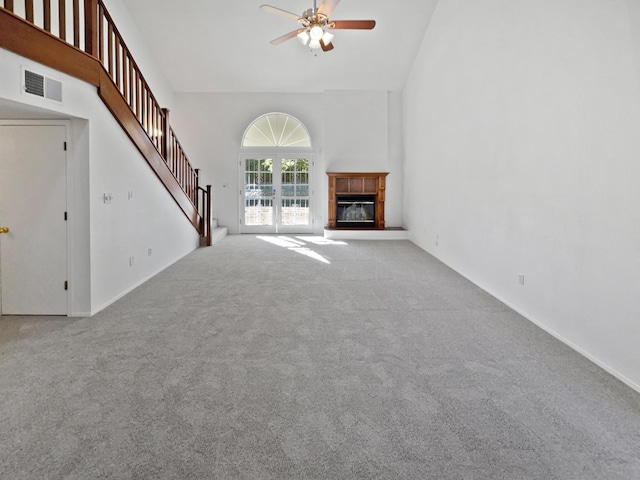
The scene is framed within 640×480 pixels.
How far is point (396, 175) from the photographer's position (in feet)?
34.7

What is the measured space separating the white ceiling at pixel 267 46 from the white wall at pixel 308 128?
0.88 feet

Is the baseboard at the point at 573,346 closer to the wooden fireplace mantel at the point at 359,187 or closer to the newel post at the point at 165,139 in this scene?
the newel post at the point at 165,139

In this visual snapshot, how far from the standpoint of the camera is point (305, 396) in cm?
246

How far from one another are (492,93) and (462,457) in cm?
421

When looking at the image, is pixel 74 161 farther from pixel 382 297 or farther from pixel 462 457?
pixel 462 457

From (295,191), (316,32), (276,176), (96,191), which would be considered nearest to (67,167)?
(96,191)

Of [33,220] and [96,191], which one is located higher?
[96,191]

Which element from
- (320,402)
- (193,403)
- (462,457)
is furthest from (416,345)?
(193,403)

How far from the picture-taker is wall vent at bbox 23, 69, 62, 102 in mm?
3174

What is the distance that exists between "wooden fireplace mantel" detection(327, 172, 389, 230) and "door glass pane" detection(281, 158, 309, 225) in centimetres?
87

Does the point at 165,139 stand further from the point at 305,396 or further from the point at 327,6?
the point at 305,396

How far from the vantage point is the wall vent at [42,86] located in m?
3.17

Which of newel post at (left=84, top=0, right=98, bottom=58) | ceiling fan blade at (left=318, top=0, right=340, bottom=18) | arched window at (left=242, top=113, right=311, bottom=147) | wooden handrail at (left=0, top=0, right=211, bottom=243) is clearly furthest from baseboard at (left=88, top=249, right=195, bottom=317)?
arched window at (left=242, top=113, right=311, bottom=147)

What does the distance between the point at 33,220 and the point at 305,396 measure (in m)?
3.16
